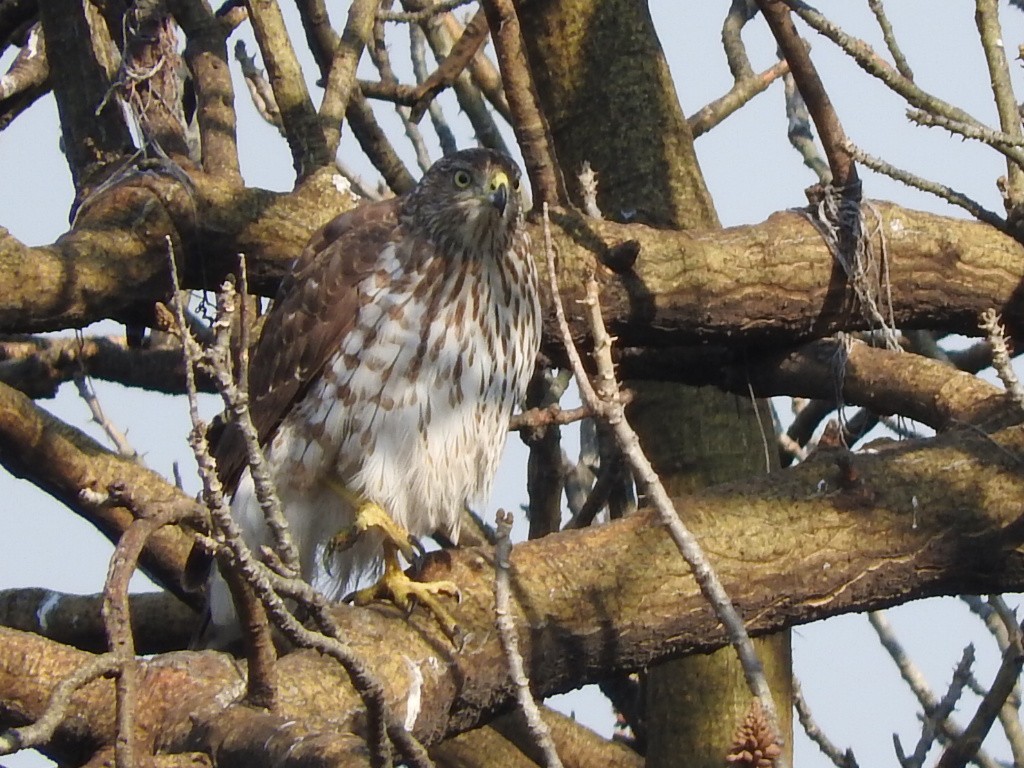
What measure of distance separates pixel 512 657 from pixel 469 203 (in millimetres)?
2318

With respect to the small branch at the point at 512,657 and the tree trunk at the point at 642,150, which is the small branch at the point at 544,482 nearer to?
the tree trunk at the point at 642,150

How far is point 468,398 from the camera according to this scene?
4219 millimetres

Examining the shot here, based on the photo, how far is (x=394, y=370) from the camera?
413 cm

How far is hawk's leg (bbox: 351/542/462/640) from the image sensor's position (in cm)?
336

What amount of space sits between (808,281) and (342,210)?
4.45ft

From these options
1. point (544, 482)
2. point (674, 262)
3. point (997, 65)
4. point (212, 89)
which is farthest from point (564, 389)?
point (997, 65)

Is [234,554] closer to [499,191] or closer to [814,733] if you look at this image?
[499,191]

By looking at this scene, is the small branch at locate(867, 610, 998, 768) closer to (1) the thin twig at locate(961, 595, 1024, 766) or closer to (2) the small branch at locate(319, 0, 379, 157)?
(1) the thin twig at locate(961, 595, 1024, 766)

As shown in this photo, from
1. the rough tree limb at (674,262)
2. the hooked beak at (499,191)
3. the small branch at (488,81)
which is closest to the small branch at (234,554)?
the rough tree limb at (674,262)

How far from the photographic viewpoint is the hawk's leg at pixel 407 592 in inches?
132

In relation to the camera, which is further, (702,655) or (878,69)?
(702,655)

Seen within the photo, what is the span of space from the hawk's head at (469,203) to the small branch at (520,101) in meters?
0.08

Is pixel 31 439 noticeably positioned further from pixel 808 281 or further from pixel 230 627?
pixel 808 281

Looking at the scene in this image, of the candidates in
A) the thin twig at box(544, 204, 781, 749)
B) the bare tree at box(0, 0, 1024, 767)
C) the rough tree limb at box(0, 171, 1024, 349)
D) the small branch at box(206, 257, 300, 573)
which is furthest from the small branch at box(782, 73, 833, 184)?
the small branch at box(206, 257, 300, 573)
